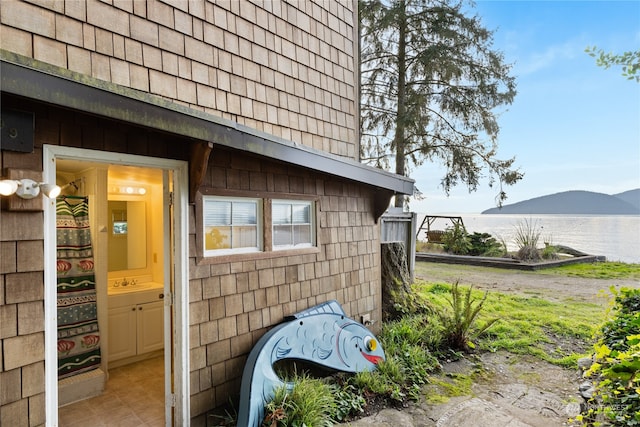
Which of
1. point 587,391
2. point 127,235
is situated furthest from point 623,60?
point 127,235

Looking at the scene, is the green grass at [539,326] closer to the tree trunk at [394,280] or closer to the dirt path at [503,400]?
the dirt path at [503,400]

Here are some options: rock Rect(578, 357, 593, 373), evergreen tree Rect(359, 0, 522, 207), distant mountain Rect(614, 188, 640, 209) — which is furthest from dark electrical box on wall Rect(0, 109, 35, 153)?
distant mountain Rect(614, 188, 640, 209)

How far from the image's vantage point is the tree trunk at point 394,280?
5754 mm

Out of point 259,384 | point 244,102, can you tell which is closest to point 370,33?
point 244,102

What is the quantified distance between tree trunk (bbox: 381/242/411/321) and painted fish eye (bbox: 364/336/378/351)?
167cm

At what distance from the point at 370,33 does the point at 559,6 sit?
4336mm

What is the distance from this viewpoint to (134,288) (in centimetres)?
438

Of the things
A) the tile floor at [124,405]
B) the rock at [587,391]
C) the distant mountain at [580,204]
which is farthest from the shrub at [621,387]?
the distant mountain at [580,204]

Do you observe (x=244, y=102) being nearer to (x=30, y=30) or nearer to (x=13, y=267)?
(x=30, y=30)

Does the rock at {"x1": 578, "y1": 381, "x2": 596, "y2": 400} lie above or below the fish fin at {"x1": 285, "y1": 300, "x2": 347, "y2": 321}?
below

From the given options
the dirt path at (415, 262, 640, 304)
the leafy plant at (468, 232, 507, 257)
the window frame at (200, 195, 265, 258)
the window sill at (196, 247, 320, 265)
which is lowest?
the dirt path at (415, 262, 640, 304)

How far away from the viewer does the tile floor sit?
9.85 feet

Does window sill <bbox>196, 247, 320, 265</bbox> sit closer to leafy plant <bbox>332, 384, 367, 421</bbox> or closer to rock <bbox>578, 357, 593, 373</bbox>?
leafy plant <bbox>332, 384, 367, 421</bbox>

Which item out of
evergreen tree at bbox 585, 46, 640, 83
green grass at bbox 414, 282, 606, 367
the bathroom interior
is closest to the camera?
evergreen tree at bbox 585, 46, 640, 83
